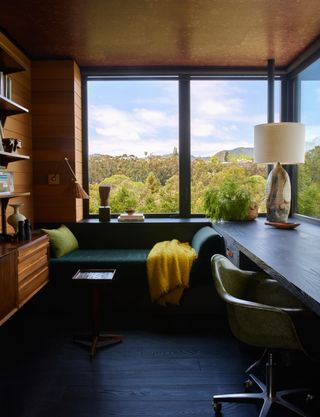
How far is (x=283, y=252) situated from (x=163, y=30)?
2.23 metres

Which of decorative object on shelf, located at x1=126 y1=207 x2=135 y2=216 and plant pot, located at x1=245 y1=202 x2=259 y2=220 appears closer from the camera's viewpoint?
plant pot, located at x1=245 y1=202 x2=259 y2=220

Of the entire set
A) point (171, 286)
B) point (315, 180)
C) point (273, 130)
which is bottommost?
point (171, 286)

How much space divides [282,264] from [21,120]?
295cm

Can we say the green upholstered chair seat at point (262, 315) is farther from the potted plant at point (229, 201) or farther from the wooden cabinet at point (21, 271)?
the potted plant at point (229, 201)

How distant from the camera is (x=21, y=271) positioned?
8.57 ft

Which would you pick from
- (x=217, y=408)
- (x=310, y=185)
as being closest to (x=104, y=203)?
(x=310, y=185)

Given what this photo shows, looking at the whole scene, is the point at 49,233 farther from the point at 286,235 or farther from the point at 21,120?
the point at 286,235

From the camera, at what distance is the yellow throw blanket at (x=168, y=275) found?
3193 mm

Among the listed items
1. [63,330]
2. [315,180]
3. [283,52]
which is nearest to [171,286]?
[63,330]

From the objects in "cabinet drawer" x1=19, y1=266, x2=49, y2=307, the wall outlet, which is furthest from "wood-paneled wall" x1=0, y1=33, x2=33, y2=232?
"cabinet drawer" x1=19, y1=266, x2=49, y2=307

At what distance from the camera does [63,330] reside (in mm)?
3076

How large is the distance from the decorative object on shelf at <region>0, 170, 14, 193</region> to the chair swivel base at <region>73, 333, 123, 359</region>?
1298 mm

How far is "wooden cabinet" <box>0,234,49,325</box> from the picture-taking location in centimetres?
233

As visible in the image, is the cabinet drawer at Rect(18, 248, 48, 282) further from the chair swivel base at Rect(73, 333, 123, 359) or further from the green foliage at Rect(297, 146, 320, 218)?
the green foliage at Rect(297, 146, 320, 218)
